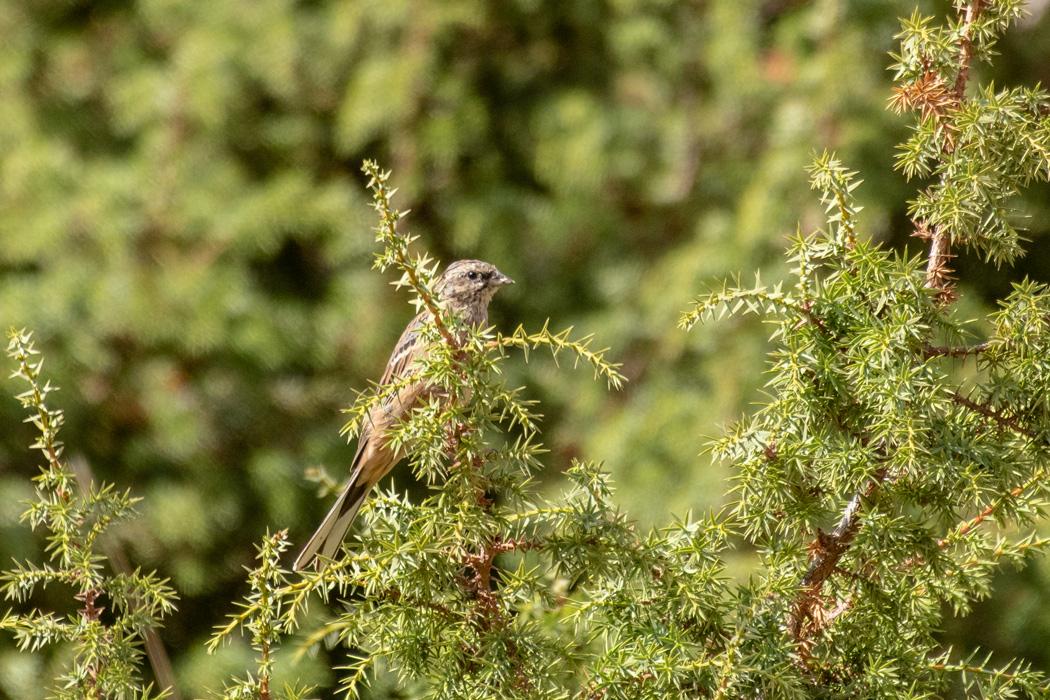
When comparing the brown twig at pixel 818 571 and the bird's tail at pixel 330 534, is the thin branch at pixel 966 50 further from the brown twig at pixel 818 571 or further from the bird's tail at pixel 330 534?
the bird's tail at pixel 330 534

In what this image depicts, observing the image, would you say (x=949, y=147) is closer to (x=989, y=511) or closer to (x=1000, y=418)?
(x=1000, y=418)

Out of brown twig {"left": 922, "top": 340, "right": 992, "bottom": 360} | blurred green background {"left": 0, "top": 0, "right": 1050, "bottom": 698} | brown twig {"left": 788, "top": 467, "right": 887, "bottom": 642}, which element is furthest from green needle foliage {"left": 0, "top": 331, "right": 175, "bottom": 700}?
blurred green background {"left": 0, "top": 0, "right": 1050, "bottom": 698}

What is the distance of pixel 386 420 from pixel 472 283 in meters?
0.62

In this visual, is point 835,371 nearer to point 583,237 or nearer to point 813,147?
point 813,147

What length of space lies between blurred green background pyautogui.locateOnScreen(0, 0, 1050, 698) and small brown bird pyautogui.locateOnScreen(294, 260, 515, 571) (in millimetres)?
1176

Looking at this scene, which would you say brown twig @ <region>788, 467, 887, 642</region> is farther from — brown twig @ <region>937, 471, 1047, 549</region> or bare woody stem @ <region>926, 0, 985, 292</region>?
bare woody stem @ <region>926, 0, 985, 292</region>

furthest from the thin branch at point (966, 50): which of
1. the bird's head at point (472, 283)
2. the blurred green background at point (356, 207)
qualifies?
the blurred green background at point (356, 207)

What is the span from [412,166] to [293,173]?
610 millimetres

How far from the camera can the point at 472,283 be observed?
372 centimetres

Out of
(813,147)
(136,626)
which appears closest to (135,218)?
(813,147)

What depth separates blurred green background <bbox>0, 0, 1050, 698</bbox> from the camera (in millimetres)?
4480

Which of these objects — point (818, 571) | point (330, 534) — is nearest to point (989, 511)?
point (818, 571)

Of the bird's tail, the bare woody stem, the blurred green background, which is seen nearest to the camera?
the bare woody stem

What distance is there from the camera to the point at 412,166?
504cm
